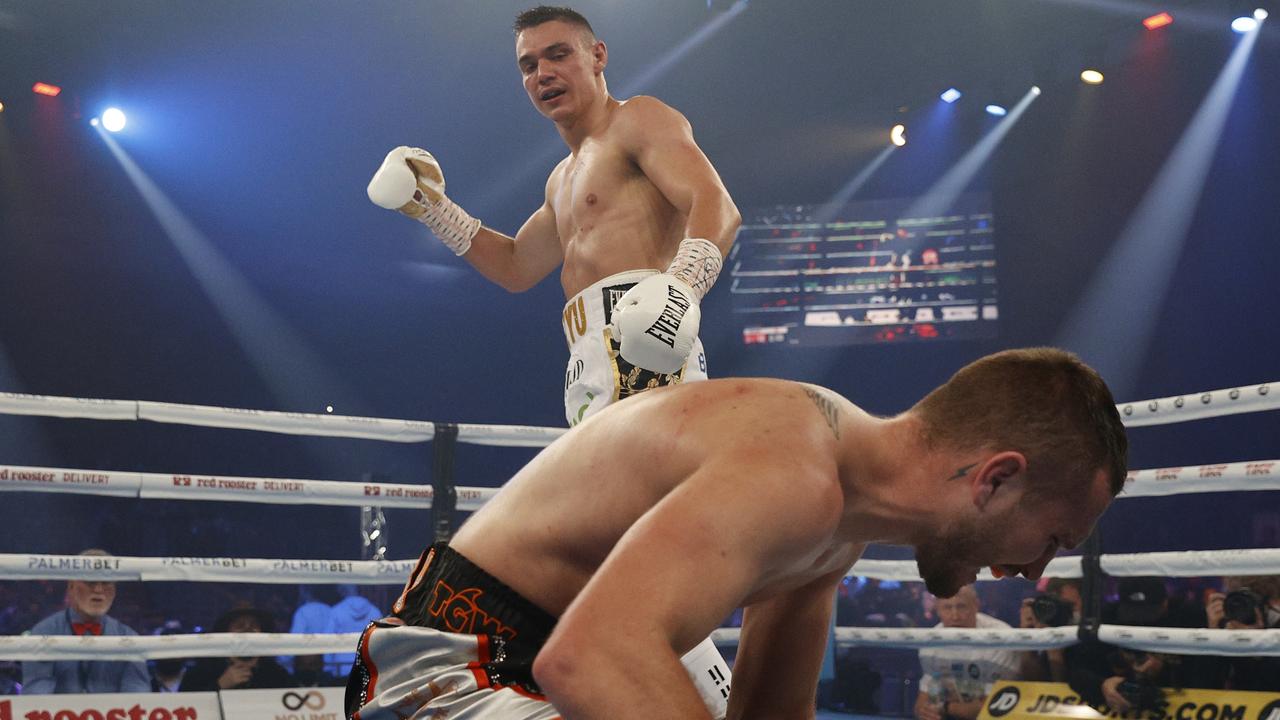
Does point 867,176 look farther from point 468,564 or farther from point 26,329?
point 468,564

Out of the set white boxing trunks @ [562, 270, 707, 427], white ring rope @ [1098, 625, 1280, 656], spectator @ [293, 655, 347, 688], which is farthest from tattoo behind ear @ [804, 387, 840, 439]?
spectator @ [293, 655, 347, 688]

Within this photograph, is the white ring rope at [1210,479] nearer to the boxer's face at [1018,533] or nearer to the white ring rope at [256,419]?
the white ring rope at [256,419]

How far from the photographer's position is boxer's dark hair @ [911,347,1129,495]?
3.83 ft

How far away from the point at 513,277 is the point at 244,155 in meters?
6.22

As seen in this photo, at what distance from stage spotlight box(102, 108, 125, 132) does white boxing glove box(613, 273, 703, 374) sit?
712 centimetres

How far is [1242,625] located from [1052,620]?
0.63m

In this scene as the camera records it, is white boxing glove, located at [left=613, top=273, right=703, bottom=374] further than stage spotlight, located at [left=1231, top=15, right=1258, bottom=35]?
No

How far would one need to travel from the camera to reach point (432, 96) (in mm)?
8461

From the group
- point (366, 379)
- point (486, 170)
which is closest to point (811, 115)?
point (486, 170)

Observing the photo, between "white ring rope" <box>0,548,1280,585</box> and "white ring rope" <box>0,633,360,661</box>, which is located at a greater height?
"white ring rope" <box>0,548,1280,585</box>

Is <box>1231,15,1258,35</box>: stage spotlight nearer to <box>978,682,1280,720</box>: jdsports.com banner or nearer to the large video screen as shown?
the large video screen

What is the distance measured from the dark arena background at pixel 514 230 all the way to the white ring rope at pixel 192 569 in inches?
116

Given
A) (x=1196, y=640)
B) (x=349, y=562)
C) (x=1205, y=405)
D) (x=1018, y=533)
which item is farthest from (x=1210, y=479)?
(x=349, y=562)

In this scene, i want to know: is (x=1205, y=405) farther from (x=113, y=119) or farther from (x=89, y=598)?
(x=113, y=119)
